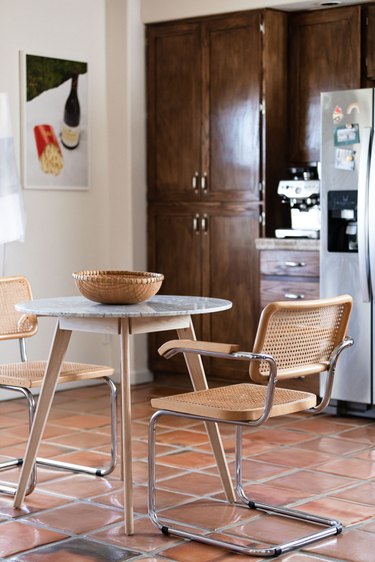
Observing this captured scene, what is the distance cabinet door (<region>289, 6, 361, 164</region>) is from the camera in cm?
554

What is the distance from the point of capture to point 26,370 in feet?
12.8

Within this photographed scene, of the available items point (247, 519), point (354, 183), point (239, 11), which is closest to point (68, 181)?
point (239, 11)

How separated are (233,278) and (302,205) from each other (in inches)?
25.7

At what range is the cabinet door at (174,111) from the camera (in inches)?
238

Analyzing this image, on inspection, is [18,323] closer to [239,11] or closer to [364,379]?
[364,379]

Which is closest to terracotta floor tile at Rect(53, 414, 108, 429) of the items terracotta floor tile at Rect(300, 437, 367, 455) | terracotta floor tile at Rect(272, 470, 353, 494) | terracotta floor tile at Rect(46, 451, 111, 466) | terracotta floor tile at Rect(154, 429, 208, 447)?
terracotta floor tile at Rect(154, 429, 208, 447)

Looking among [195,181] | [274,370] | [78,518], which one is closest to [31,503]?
[78,518]

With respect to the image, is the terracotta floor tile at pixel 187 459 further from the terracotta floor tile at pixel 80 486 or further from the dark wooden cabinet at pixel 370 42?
the dark wooden cabinet at pixel 370 42

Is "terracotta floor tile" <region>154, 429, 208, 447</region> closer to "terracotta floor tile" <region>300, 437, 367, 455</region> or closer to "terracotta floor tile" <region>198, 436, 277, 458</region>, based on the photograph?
"terracotta floor tile" <region>198, 436, 277, 458</region>

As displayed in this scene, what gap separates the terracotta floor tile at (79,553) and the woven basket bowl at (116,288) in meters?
0.81

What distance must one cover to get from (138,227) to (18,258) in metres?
0.83

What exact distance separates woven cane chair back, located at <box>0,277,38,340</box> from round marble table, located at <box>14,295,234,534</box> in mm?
408

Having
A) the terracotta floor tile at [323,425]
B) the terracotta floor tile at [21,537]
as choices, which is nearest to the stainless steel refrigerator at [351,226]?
the terracotta floor tile at [323,425]

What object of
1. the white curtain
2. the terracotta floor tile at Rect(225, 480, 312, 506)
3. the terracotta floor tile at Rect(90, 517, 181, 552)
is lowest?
the terracotta floor tile at Rect(225, 480, 312, 506)
